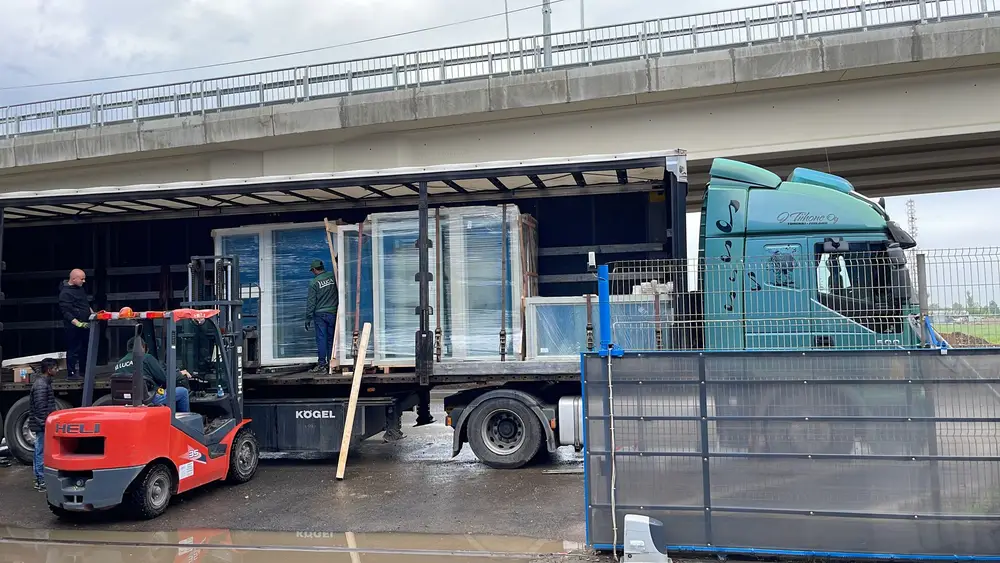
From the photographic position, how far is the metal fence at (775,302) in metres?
6.11

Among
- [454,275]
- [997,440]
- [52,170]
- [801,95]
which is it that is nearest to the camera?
[997,440]

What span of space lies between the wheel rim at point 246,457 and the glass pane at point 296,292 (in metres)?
1.84

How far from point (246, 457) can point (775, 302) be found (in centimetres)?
625

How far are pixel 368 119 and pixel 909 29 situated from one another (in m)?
9.74

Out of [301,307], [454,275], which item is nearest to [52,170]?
[301,307]

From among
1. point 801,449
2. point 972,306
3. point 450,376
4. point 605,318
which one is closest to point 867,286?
point 972,306

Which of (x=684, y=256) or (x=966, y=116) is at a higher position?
(x=966, y=116)

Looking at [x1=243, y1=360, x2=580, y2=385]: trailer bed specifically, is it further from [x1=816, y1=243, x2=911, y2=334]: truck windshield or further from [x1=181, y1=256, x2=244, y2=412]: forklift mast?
[x1=816, y1=243, x2=911, y2=334]: truck windshield

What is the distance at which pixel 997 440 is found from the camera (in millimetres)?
4527

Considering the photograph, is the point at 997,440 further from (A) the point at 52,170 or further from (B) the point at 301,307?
(A) the point at 52,170

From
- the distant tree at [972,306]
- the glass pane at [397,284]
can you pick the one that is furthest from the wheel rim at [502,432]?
the distant tree at [972,306]

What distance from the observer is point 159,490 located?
6828 millimetres

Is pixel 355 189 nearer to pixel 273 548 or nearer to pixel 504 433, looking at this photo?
pixel 504 433

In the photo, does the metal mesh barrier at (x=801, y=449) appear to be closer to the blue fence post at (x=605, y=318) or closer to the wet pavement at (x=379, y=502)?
the blue fence post at (x=605, y=318)
